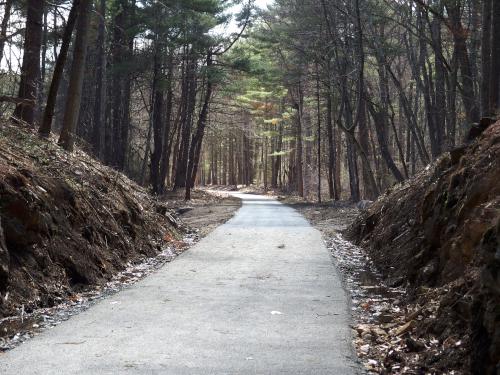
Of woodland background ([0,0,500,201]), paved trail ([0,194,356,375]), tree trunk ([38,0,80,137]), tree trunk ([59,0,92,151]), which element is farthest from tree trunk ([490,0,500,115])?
tree trunk ([59,0,92,151])

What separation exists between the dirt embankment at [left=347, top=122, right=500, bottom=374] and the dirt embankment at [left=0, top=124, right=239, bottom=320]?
4776mm

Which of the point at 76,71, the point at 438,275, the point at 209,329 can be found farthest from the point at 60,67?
the point at 438,275

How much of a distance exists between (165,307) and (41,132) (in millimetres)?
8652

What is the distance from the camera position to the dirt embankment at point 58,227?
764 centimetres

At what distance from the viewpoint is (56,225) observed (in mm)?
9156

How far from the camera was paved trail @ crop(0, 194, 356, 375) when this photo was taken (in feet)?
16.9

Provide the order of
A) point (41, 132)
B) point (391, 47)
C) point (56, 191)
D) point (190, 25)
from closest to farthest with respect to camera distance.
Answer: point (56, 191), point (41, 132), point (391, 47), point (190, 25)

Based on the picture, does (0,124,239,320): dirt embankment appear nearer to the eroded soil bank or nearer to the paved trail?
the paved trail

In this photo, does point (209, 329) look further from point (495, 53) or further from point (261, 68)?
point (261, 68)

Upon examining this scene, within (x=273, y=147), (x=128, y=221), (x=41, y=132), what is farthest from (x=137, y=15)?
(x=273, y=147)

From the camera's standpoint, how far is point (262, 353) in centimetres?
552

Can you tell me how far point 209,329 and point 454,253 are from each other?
10.6 ft

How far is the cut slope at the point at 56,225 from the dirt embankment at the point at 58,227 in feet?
0.04

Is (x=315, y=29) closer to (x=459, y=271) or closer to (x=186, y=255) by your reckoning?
(x=186, y=255)
